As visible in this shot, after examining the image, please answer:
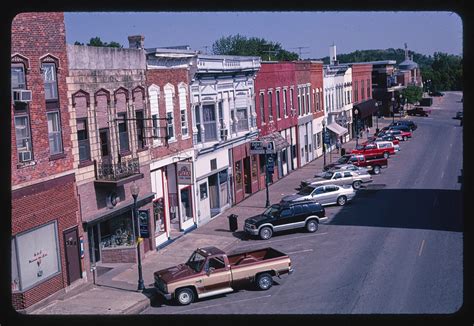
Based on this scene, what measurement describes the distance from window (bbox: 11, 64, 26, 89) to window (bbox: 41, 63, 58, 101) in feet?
2.69

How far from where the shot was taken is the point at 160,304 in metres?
13.5

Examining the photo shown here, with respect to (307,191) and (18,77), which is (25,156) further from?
(307,191)

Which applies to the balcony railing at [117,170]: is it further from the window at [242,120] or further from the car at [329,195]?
the window at [242,120]

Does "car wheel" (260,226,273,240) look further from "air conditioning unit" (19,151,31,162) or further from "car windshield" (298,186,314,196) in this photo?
"air conditioning unit" (19,151,31,162)

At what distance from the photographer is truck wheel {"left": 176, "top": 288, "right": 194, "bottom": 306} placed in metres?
12.9

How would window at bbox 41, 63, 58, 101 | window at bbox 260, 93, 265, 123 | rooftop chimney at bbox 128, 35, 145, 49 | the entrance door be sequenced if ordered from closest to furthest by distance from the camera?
window at bbox 41, 63, 58, 101, the entrance door, rooftop chimney at bbox 128, 35, 145, 49, window at bbox 260, 93, 265, 123

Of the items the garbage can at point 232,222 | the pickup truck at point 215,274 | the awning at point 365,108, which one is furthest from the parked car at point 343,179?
the awning at point 365,108

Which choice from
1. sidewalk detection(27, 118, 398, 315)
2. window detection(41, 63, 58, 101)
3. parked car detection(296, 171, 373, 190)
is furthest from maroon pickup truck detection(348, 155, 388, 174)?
window detection(41, 63, 58, 101)

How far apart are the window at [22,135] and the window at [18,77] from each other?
0.68 metres

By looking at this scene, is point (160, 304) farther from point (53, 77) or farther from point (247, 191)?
point (247, 191)

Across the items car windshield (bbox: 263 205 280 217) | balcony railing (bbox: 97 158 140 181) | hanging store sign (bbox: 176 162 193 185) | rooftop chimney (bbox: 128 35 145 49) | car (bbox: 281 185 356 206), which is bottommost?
car (bbox: 281 185 356 206)

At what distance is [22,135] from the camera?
43.1ft

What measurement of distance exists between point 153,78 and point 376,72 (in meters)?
22.9
